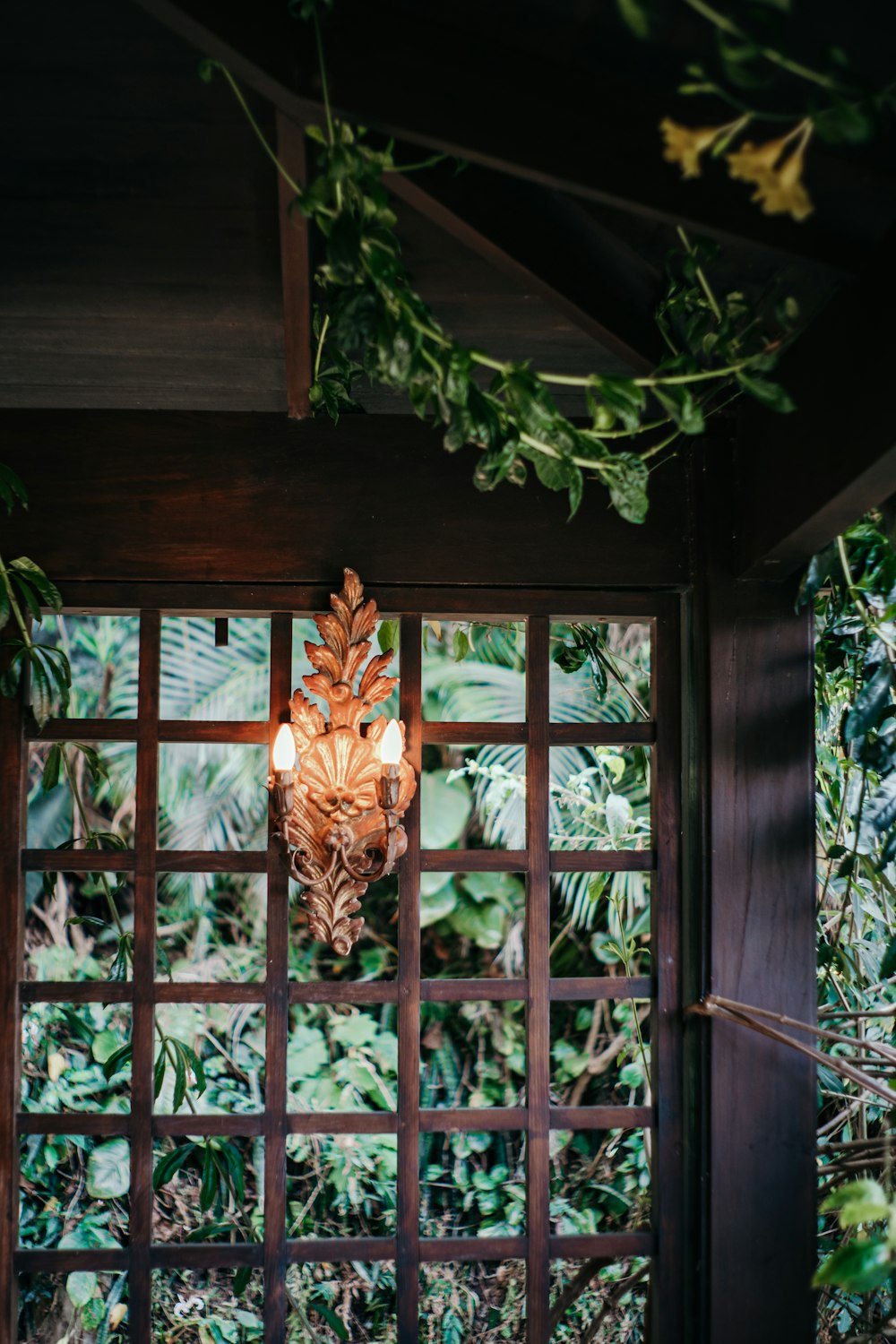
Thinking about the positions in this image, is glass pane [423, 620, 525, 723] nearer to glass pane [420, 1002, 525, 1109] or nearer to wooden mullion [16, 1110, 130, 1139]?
glass pane [420, 1002, 525, 1109]

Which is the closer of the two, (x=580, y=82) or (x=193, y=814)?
(x=580, y=82)

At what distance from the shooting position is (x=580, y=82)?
123 centimetres

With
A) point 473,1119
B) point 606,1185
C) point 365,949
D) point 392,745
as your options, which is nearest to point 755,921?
point 473,1119

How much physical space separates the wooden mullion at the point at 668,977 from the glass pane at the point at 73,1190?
7.58ft

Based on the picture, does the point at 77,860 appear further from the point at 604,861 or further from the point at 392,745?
the point at 604,861

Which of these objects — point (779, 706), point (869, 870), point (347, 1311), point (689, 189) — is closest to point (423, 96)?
point (689, 189)

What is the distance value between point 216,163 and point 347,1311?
3748mm

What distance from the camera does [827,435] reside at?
1.51 m

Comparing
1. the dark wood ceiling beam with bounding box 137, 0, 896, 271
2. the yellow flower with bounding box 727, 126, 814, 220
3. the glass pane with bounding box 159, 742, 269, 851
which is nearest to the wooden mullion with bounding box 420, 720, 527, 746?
the dark wood ceiling beam with bounding box 137, 0, 896, 271

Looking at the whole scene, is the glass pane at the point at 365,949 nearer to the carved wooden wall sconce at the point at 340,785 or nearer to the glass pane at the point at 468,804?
the glass pane at the point at 468,804

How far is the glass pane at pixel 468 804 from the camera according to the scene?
4020 mm

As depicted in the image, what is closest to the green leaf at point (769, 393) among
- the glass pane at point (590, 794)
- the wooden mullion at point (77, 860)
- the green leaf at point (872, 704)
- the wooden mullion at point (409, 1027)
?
the green leaf at point (872, 704)

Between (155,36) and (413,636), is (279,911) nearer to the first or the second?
(413,636)

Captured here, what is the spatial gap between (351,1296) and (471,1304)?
0.45 metres
